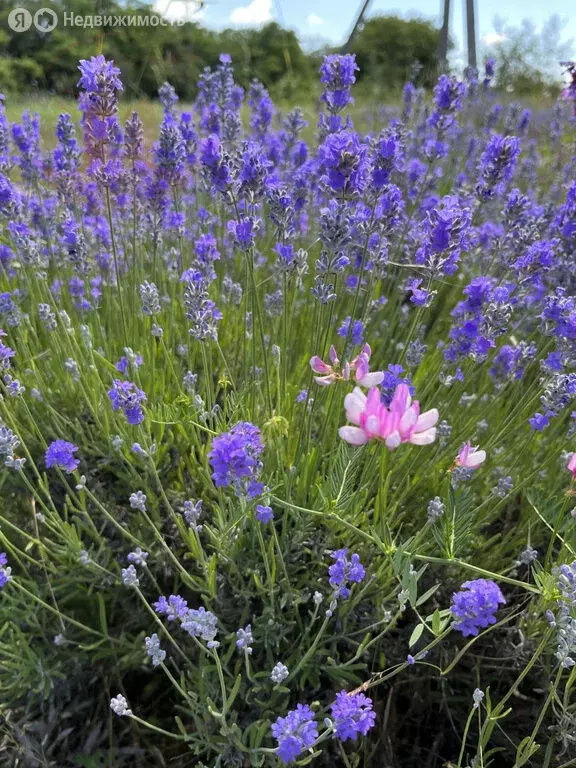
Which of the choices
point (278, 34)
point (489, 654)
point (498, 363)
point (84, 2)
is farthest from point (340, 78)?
point (278, 34)

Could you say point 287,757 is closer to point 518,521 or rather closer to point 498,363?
point 518,521

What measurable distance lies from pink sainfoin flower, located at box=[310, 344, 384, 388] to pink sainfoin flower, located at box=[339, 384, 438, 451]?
120 mm

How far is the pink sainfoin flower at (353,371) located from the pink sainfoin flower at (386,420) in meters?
0.12

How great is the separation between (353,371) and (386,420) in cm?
44

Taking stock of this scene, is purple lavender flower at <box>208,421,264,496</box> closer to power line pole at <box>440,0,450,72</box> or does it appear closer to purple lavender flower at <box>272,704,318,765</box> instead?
purple lavender flower at <box>272,704,318,765</box>

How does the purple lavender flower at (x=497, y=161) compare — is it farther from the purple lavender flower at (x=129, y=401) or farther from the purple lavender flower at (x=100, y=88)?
the purple lavender flower at (x=129, y=401)

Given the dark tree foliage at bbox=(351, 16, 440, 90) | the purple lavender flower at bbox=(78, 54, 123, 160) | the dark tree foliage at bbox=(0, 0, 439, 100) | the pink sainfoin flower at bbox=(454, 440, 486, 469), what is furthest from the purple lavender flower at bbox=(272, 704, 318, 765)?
the dark tree foliage at bbox=(351, 16, 440, 90)

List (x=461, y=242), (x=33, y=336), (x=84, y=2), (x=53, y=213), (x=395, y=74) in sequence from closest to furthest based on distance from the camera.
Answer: (x=461, y=242)
(x=33, y=336)
(x=53, y=213)
(x=84, y=2)
(x=395, y=74)

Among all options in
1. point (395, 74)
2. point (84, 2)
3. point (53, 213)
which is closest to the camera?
point (53, 213)

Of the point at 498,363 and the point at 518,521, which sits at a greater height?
the point at 498,363

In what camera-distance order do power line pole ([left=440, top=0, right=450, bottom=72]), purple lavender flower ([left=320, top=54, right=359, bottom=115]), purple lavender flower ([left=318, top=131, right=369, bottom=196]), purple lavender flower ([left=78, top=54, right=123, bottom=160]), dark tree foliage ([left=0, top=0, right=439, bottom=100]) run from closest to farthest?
purple lavender flower ([left=318, top=131, right=369, bottom=196]) < purple lavender flower ([left=78, top=54, right=123, bottom=160]) < purple lavender flower ([left=320, top=54, right=359, bottom=115]) < power line pole ([left=440, top=0, right=450, bottom=72]) < dark tree foliage ([left=0, top=0, right=439, bottom=100])

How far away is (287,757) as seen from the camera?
4.03 ft

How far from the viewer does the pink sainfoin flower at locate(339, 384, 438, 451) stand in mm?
1018

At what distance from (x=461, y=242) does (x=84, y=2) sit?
1192 cm
